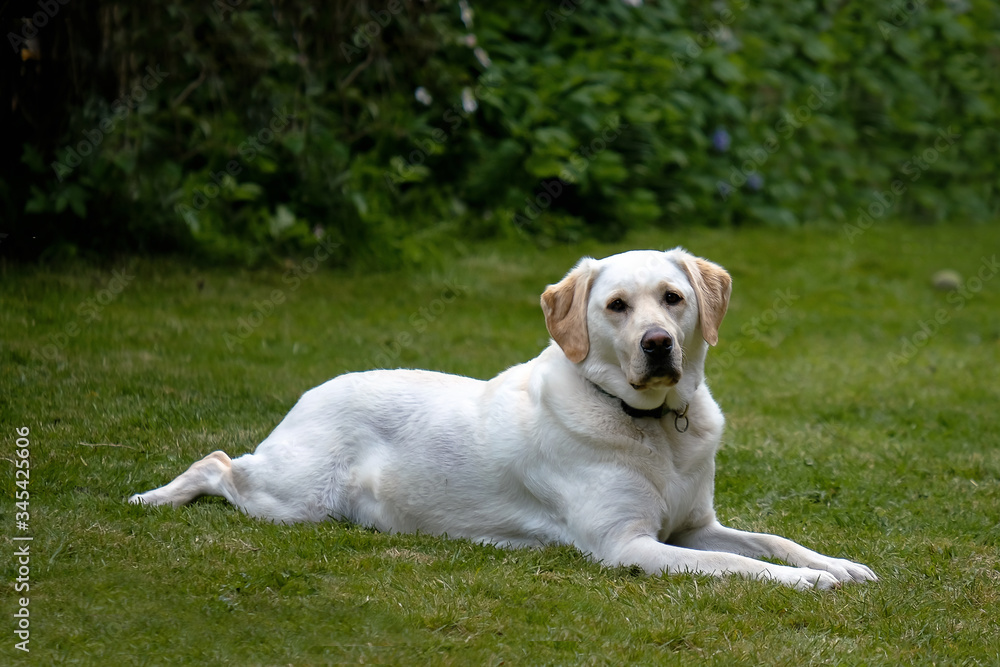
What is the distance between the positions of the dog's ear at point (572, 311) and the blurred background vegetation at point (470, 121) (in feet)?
17.2

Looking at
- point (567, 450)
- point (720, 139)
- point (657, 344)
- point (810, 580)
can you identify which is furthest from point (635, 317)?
point (720, 139)

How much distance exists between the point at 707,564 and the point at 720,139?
9.20 m

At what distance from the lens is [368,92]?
34.7 ft

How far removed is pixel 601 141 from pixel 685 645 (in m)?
8.71

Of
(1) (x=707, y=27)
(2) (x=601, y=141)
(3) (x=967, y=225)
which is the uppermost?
(1) (x=707, y=27)

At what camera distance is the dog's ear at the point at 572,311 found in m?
4.48

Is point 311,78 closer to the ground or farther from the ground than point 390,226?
farther from the ground

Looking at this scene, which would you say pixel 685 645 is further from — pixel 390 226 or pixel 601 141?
pixel 601 141

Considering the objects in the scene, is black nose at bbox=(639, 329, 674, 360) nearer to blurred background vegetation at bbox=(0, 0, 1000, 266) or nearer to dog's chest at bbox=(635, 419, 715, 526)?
dog's chest at bbox=(635, 419, 715, 526)

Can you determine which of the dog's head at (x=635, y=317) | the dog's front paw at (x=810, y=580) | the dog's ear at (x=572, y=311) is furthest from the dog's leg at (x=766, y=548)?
the dog's ear at (x=572, y=311)

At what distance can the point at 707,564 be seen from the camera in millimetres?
4129

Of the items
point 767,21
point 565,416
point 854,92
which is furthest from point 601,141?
point 565,416

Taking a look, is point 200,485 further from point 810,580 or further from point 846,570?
point 846,570

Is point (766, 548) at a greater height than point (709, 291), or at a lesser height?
lesser
